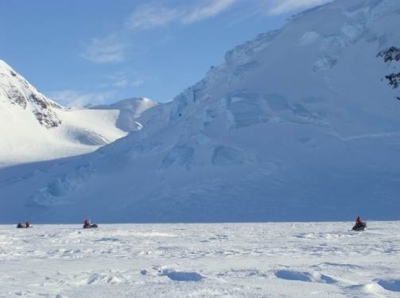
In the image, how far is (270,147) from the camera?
1950 inches

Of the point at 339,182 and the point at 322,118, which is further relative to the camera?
the point at 322,118

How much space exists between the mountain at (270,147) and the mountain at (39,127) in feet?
147

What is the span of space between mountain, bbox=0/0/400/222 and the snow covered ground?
22280mm

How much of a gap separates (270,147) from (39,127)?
Answer: 87538mm

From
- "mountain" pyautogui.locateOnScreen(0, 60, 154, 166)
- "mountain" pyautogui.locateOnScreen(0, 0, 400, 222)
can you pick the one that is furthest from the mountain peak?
"mountain" pyautogui.locateOnScreen(0, 0, 400, 222)

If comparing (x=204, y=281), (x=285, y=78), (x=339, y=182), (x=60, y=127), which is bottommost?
(x=204, y=281)

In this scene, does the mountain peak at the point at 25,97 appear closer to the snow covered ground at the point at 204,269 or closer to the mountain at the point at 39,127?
the mountain at the point at 39,127

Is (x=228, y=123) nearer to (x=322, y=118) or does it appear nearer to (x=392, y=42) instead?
(x=322, y=118)

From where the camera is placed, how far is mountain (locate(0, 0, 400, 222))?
43188 millimetres

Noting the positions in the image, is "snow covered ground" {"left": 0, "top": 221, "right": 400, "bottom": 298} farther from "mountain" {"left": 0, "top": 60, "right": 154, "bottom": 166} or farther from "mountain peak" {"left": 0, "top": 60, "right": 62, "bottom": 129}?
"mountain peak" {"left": 0, "top": 60, "right": 62, "bottom": 129}

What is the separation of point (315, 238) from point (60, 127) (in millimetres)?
118641

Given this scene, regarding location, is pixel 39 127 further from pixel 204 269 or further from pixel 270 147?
pixel 204 269

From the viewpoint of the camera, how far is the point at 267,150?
161ft

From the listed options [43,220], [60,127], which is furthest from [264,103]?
[60,127]
